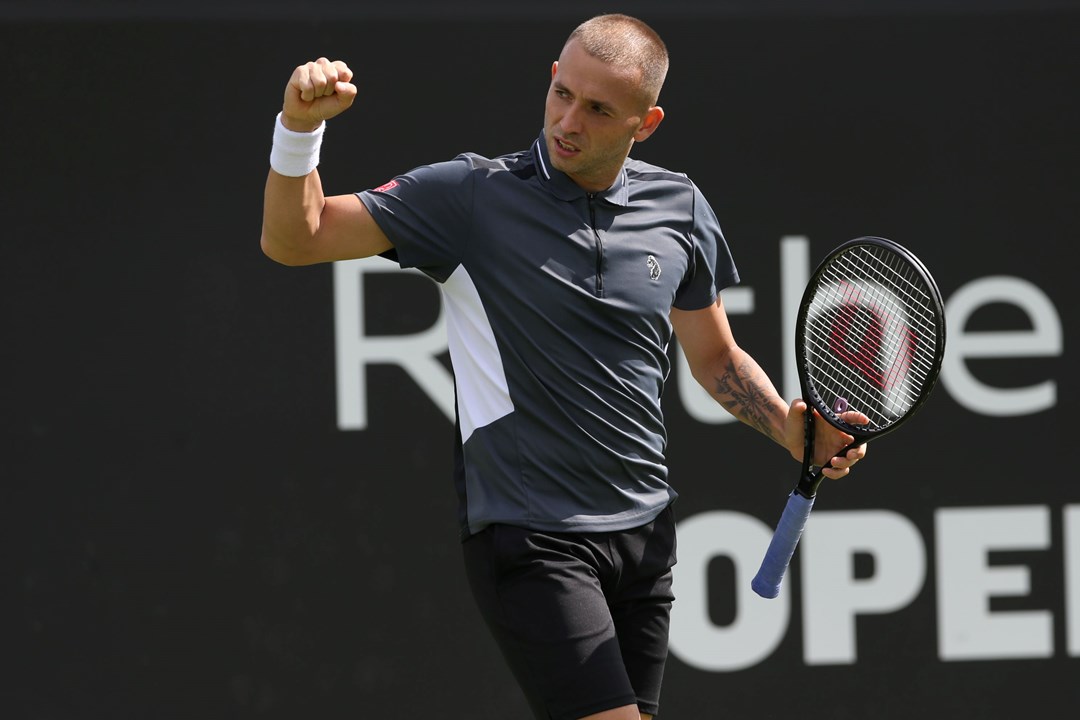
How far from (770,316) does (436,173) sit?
5.42ft

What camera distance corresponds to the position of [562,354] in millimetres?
2609

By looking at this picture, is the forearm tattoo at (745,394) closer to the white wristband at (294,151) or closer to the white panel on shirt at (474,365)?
the white panel on shirt at (474,365)

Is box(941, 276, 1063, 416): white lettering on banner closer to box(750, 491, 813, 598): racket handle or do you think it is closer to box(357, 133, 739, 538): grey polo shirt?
box(750, 491, 813, 598): racket handle

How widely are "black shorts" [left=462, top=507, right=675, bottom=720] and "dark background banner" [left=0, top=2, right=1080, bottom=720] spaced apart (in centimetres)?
131

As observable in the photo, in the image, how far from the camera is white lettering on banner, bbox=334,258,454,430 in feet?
12.9

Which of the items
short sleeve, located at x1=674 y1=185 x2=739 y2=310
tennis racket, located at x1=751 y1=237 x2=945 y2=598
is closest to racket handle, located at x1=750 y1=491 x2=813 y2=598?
tennis racket, located at x1=751 y1=237 x2=945 y2=598

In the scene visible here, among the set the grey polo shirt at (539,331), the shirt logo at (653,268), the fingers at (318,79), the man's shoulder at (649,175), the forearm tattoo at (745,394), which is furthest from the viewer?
the forearm tattoo at (745,394)

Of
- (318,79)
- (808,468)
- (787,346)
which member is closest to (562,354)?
(808,468)

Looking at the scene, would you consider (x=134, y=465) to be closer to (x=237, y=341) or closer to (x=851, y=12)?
(x=237, y=341)

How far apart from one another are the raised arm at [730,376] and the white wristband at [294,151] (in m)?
0.86

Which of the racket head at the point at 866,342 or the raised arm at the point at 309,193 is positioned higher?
the raised arm at the point at 309,193

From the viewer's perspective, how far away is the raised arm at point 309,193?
7.63 ft

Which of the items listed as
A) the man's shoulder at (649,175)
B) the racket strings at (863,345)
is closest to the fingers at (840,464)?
the racket strings at (863,345)

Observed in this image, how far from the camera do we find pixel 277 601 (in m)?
3.90
